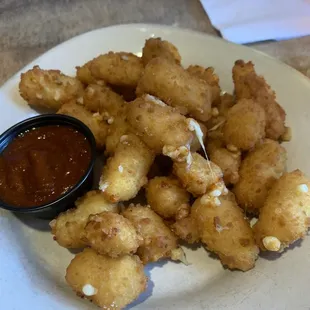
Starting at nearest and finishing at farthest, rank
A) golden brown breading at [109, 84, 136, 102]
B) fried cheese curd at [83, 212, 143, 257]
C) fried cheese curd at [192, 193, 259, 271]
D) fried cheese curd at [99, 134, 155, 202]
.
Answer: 1. fried cheese curd at [83, 212, 143, 257]
2. fried cheese curd at [192, 193, 259, 271]
3. fried cheese curd at [99, 134, 155, 202]
4. golden brown breading at [109, 84, 136, 102]

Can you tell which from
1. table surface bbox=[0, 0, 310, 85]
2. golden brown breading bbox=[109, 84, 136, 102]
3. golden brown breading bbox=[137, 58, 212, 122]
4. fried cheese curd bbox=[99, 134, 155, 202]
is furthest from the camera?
table surface bbox=[0, 0, 310, 85]

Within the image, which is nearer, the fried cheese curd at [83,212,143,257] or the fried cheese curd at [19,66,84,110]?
the fried cheese curd at [83,212,143,257]

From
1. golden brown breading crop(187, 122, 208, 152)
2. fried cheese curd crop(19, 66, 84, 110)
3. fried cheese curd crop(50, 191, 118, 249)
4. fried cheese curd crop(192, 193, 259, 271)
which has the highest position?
fried cheese curd crop(19, 66, 84, 110)

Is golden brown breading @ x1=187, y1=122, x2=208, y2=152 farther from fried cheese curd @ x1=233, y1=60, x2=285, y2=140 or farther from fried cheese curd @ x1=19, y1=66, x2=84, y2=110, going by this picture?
fried cheese curd @ x1=19, y1=66, x2=84, y2=110

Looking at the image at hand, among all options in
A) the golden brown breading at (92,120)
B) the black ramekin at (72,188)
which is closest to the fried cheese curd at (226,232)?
the black ramekin at (72,188)

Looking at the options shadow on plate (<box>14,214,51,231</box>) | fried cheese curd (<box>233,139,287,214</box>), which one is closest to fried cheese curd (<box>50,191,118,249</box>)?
shadow on plate (<box>14,214,51,231</box>)

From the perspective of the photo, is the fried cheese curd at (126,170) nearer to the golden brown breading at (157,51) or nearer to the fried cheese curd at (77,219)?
the fried cheese curd at (77,219)

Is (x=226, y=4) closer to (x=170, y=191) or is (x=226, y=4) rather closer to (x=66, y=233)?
(x=170, y=191)
